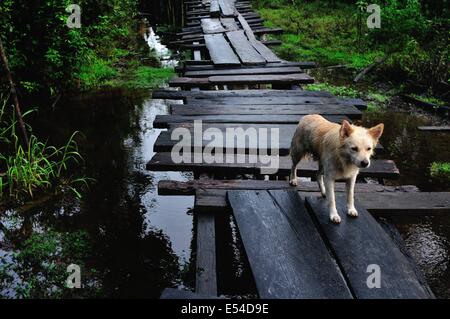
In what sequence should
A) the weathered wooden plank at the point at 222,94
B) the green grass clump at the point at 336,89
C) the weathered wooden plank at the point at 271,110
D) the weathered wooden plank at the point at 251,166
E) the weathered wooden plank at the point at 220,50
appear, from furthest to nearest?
the green grass clump at the point at 336,89 < the weathered wooden plank at the point at 220,50 < the weathered wooden plank at the point at 222,94 < the weathered wooden plank at the point at 271,110 < the weathered wooden plank at the point at 251,166

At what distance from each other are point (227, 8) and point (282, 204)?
13.2 m

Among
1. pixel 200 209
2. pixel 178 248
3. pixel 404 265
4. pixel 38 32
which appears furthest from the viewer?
pixel 38 32

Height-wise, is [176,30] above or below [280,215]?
Result: above

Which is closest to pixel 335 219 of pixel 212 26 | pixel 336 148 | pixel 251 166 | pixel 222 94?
pixel 336 148

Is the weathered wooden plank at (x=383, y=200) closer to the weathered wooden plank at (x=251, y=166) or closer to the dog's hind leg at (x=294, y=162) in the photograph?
the dog's hind leg at (x=294, y=162)

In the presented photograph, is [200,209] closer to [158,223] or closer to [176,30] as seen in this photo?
[158,223]

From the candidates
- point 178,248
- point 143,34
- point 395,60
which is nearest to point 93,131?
point 178,248

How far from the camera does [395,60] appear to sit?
39.1ft

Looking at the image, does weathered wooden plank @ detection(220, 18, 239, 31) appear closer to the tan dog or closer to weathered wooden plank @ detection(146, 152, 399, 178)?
weathered wooden plank @ detection(146, 152, 399, 178)

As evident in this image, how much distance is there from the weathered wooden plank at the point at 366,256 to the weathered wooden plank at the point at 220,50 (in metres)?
5.95

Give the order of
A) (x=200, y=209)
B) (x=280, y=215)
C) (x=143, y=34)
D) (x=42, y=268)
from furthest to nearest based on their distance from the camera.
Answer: (x=143, y=34)
(x=42, y=268)
(x=200, y=209)
(x=280, y=215)

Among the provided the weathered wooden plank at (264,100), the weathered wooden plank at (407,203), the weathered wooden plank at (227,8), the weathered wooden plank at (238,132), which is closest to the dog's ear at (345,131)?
the weathered wooden plank at (407,203)

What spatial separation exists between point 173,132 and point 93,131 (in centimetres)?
357

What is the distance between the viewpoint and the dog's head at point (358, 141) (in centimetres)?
312
